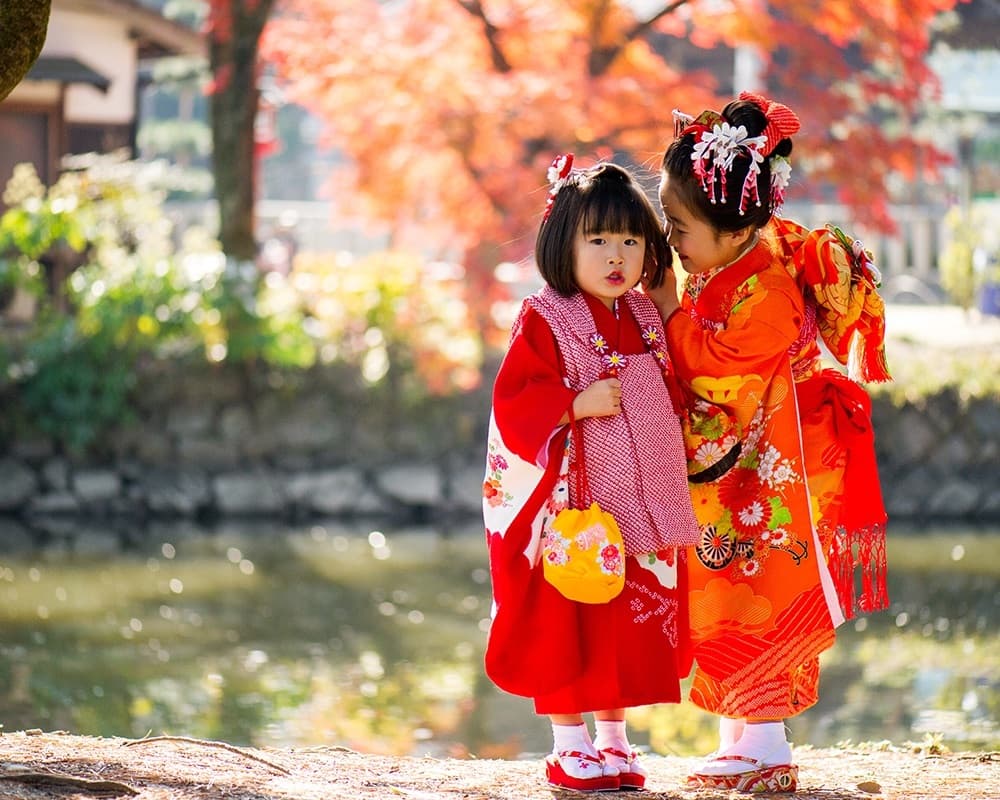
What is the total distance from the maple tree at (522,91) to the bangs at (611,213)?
17.3 ft

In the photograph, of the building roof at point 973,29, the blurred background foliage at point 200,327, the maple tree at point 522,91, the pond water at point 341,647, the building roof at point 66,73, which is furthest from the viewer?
the building roof at point 973,29

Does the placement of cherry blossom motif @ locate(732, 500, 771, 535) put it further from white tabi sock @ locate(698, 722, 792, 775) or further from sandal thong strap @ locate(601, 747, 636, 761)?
sandal thong strap @ locate(601, 747, 636, 761)

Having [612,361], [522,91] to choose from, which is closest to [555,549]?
[612,361]

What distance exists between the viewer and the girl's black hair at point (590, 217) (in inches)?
127

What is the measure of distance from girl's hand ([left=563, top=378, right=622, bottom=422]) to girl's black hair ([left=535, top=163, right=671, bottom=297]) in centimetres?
23

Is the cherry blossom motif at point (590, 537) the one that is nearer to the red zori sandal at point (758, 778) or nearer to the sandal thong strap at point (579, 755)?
the sandal thong strap at point (579, 755)

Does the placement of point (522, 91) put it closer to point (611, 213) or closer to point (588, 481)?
point (611, 213)

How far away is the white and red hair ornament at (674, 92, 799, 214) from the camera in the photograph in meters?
3.32

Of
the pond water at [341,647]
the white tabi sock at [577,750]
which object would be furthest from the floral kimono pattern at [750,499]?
the pond water at [341,647]

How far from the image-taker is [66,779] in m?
3.03

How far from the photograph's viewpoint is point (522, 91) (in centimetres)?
880

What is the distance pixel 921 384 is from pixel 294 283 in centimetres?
427

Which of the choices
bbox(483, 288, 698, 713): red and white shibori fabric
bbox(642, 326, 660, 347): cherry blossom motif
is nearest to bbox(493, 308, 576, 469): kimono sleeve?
bbox(483, 288, 698, 713): red and white shibori fabric

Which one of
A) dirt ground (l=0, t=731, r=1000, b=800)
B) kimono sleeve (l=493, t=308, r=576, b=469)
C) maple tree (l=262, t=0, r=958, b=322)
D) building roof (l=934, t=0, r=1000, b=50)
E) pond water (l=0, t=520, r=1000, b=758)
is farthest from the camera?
building roof (l=934, t=0, r=1000, b=50)
